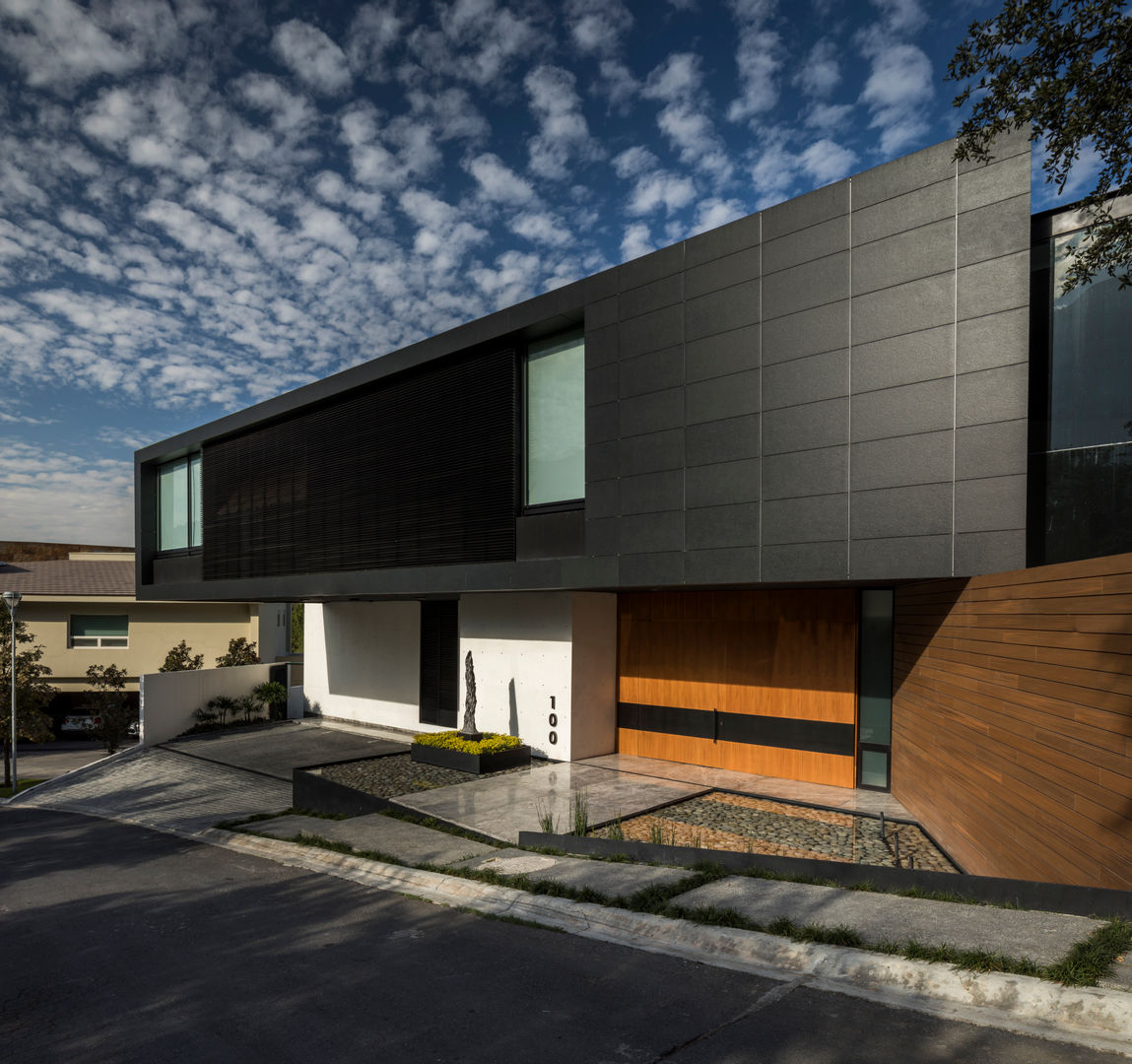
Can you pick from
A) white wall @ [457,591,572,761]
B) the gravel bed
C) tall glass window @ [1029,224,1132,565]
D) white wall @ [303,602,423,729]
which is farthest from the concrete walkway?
white wall @ [303,602,423,729]

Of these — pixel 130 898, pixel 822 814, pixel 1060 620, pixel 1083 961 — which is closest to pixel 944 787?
pixel 822 814

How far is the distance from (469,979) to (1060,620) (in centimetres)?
631

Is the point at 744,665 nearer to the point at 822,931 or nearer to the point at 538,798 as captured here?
the point at 538,798

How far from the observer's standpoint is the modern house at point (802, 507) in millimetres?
8867

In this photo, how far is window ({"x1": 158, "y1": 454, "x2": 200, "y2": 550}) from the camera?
28.7 metres

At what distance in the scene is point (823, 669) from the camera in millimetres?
15320

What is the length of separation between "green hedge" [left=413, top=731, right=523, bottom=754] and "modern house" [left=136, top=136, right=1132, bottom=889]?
92cm

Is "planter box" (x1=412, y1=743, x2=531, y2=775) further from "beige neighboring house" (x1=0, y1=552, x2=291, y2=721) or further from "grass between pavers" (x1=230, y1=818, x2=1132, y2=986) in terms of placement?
"beige neighboring house" (x1=0, y1=552, x2=291, y2=721)

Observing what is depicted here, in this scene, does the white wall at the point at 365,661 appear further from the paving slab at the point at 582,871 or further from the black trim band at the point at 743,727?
the paving slab at the point at 582,871

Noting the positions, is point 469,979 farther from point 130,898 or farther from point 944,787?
point 944,787

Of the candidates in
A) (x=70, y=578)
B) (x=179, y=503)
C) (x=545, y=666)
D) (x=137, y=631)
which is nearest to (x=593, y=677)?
(x=545, y=666)

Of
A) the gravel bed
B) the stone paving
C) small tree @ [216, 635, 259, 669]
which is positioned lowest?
small tree @ [216, 635, 259, 669]

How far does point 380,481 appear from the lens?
20547 millimetres

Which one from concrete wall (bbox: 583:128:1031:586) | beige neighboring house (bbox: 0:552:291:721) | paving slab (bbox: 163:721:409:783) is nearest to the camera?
concrete wall (bbox: 583:128:1031:586)
